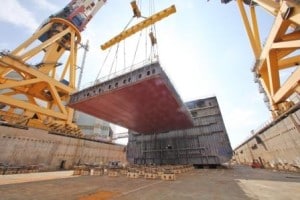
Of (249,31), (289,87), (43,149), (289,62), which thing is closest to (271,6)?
(289,62)

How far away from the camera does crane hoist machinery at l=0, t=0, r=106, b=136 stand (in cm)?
1577

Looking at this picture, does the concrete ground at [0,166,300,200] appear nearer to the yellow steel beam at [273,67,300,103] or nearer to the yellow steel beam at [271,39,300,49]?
the yellow steel beam at [273,67,300,103]

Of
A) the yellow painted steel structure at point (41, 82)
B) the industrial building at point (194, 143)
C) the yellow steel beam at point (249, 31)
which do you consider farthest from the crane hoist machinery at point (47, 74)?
the yellow steel beam at point (249, 31)

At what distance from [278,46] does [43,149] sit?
69.9 ft

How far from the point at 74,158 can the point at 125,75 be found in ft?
44.2

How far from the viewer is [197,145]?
61.5ft

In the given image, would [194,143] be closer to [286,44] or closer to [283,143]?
[283,143]

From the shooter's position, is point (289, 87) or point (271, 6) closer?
point (289, 87)

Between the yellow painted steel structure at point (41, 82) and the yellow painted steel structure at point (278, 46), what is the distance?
21124 millimetres

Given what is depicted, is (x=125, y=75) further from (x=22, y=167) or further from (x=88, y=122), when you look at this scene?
(x=88, y=122)

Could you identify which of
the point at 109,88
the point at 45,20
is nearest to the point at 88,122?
the point at 45,20

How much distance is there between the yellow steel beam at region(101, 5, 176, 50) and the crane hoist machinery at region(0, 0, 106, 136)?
5344 mm

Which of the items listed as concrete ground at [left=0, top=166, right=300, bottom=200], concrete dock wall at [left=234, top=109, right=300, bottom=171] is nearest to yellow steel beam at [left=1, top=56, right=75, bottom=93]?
concrete ground at [left=0, top=166, right=300, bottom=200]

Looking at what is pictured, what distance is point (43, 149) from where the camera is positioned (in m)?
15.3
